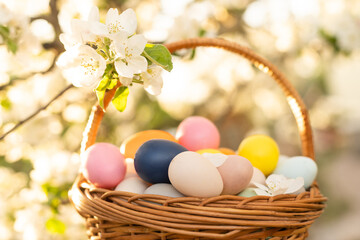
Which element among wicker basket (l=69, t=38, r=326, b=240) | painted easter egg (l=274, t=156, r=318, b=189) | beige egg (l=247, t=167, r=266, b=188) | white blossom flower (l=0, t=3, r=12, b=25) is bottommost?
wicker basket (l=69, t=38, r=326, b=240)

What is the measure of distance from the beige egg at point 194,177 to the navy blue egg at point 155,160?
0.05 meters

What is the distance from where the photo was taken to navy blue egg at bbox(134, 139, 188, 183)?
84cm

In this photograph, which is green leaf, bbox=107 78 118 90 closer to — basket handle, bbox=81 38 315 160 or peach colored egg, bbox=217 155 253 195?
basket handle, bbox=81 38 315 160

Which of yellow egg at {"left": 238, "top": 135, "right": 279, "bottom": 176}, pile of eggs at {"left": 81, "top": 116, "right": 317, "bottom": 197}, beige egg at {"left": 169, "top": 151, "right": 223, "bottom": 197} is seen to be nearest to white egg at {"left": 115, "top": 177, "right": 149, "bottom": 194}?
pile of eggs at {"left": 81, "top": 116, "right": 317, "bottom": 197}

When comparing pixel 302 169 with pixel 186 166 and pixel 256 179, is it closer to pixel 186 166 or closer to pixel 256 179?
pixel 256 179

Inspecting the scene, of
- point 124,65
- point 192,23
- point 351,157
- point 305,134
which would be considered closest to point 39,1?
point 192,23

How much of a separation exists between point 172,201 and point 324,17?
1.47 m

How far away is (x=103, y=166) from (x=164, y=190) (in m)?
0.17

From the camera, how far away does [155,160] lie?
83 centimetres

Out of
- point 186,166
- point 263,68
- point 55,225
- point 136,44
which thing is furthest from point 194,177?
point 55,225

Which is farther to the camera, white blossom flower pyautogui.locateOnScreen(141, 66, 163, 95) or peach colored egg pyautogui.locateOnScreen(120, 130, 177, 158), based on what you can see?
peach colored egg pyautogui.locateOnScreen(120, 130, 177, 158)

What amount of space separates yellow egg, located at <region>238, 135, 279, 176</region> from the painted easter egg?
35 mm

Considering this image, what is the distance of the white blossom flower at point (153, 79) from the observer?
817mm

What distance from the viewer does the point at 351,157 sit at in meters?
4.88
